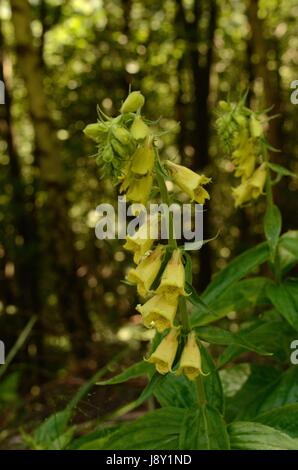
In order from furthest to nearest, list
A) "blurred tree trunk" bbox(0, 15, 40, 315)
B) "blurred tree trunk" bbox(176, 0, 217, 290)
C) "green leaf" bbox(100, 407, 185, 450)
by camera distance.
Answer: "blurred tree trunk" bbox(176, 0, 217, 290) < "blurred tree trunk" bbox(0, 15, 40, 315) < "green leaf" bbox(100, 407, 185, 450)

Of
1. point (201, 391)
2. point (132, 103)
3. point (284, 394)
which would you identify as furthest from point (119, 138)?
point (284, 394)

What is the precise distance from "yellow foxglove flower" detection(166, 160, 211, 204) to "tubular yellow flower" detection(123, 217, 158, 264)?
0.09m

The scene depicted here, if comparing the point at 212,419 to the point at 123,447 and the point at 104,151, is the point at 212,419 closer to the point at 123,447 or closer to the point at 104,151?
the point at 123,447

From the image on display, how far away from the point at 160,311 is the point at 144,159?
11.9 inches

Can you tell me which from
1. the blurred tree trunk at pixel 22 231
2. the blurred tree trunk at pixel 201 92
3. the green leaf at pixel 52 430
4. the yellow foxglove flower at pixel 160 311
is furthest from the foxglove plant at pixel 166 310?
the blurred tree trunk at pixel 201 92

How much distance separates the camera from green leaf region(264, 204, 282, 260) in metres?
1.76

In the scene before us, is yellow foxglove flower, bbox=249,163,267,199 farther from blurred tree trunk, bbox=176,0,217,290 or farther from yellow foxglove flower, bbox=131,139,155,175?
blurred tree trunk, bbox=176,0,217,290

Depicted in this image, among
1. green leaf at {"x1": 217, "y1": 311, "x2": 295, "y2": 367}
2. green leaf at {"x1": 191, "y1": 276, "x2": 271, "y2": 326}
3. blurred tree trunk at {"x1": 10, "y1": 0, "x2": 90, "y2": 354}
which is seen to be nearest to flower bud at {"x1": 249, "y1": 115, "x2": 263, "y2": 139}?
green leaf at {"x1": 191, "y1": 276, "x2": 271, "y2": 326}

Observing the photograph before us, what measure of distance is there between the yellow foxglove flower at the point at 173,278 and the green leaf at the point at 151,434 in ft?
1.13

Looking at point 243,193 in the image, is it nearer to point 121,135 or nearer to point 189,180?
point 189,180

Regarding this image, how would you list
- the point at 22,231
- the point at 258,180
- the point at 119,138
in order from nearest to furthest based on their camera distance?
1. the point at 119,138
2. the point at 258,180
3. the point at 22,231

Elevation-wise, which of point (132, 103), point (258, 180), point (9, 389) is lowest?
point (9, 389)

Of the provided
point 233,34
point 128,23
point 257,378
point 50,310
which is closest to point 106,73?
point 128,23

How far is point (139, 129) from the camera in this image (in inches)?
52.2
